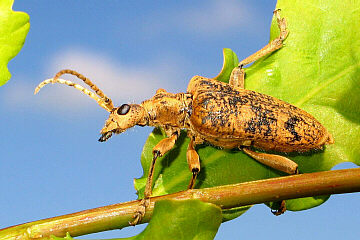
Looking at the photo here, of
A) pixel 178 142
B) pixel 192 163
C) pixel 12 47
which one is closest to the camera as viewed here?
pixel 12 47

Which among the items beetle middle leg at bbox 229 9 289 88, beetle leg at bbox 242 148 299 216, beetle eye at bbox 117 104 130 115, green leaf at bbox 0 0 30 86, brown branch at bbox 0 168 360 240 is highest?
green leaf at bbox 0 0 30 86

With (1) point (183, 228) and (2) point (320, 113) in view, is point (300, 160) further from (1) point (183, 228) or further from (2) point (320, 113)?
(1) point (183, 228)

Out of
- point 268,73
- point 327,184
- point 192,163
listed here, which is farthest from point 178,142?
point 327,184

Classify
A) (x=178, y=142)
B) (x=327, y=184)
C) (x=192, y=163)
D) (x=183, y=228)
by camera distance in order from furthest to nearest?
(x=178, y=142)
(x=192, y=163)
(x=327, y=184)
(x=183, y=228)

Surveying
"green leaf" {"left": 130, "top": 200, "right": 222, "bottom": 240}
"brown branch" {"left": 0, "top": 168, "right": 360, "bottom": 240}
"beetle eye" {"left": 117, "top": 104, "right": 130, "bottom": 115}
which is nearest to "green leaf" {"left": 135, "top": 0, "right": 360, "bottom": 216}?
"brown branch" {"left": 0, "top": 168, "right": 360, "bottom": 240}

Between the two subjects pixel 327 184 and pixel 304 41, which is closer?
pixel 327 184

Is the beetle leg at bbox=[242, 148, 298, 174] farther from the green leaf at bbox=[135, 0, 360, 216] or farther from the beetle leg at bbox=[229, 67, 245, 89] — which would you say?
the beetle leg at bbox=[229, 67, 245, 89]

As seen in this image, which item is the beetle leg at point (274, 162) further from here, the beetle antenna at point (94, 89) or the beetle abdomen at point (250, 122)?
the beetle antenna at point (94, 89)

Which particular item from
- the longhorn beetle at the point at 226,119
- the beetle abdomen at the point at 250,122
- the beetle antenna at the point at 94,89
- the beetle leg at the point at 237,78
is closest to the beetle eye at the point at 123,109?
the longhorn beetle at the point at 226,119
